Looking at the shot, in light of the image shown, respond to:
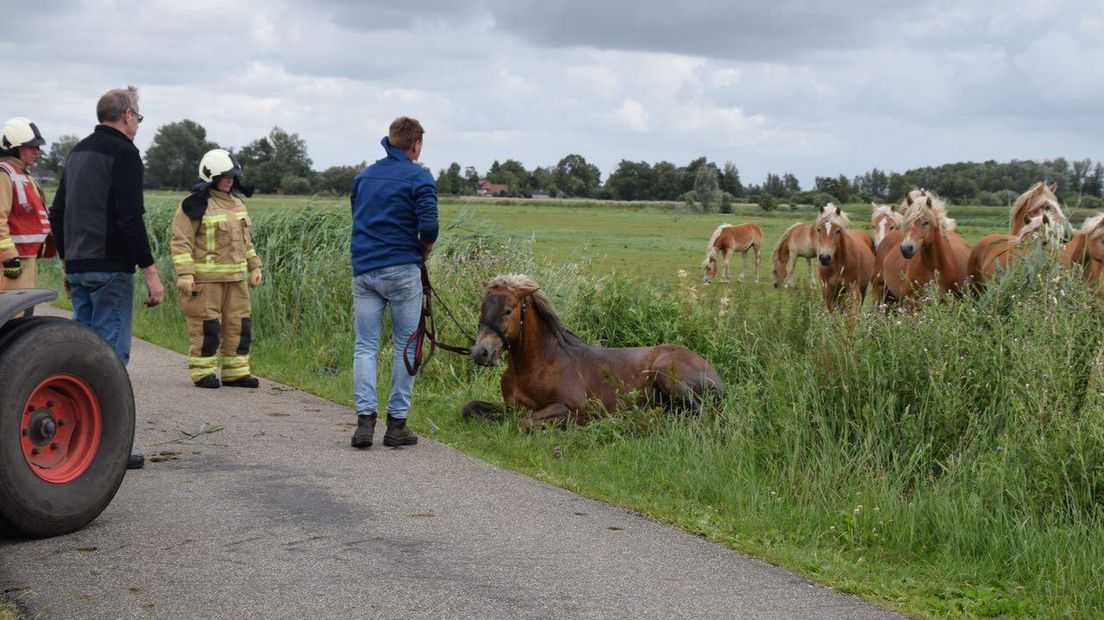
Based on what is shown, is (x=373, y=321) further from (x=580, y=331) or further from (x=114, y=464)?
(x=580, y=331)

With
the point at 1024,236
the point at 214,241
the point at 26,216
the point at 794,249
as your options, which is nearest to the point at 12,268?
the point at 26,216

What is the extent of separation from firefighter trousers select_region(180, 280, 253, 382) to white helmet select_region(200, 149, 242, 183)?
1.08 m

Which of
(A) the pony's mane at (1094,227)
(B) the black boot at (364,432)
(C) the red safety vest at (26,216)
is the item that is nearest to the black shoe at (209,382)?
(C) the red safety vest at (26,216)

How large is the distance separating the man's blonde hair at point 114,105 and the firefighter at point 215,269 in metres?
3.13

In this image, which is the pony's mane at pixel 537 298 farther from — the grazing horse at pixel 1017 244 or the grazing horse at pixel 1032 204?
the grazing horse at pixel 1032 204

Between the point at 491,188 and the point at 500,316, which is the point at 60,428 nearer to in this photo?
the point at 500,316

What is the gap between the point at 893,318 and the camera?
8.36 m

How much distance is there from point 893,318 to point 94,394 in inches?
218

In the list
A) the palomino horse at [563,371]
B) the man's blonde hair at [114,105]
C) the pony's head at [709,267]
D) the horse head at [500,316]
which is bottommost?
the pony's head at [709,267]

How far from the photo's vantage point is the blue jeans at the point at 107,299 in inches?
302

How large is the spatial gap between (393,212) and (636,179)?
94.0 meters

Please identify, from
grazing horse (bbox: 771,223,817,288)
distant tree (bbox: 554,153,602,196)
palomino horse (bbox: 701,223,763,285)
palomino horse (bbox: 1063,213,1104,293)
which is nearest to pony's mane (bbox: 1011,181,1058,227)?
palomino horse (bbox: 1063,213,1104,293)

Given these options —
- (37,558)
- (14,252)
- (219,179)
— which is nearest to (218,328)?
(219,179)

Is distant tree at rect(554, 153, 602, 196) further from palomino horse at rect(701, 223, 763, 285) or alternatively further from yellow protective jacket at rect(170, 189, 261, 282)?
yellow protective jacket at rect(170, 189, 261, 282)
